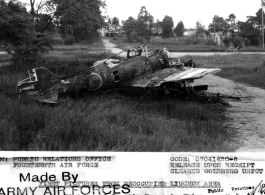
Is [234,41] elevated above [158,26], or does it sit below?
below

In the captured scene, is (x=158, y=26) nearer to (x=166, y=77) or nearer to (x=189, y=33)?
(x=189, y=33)

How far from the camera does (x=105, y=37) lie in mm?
5223

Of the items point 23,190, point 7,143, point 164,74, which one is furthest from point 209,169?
point 164,74

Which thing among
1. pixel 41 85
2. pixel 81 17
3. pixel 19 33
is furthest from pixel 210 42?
pixel 19 33

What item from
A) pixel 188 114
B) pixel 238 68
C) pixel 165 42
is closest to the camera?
pixel 188 114

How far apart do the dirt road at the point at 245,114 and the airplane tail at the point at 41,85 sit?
1.49 m

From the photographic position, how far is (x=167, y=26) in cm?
410

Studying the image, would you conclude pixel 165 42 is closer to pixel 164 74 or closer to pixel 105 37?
pixel 105 37

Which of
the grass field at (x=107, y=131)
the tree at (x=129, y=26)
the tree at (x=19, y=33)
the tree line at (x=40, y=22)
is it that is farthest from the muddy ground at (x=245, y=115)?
the tree at (x=19, y=33)

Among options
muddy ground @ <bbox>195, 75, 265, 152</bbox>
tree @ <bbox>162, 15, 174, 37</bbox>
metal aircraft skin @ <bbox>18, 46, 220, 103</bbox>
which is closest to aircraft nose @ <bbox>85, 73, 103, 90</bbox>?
metal aircraft skin @ <bbox>18, 46, 220, 103</bbox>

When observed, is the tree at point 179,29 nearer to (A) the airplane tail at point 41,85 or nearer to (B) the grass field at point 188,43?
(B) the grass field at point 188,43

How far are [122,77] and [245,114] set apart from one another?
9.87ft

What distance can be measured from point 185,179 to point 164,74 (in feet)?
17.8

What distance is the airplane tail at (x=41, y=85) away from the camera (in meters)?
5.56
